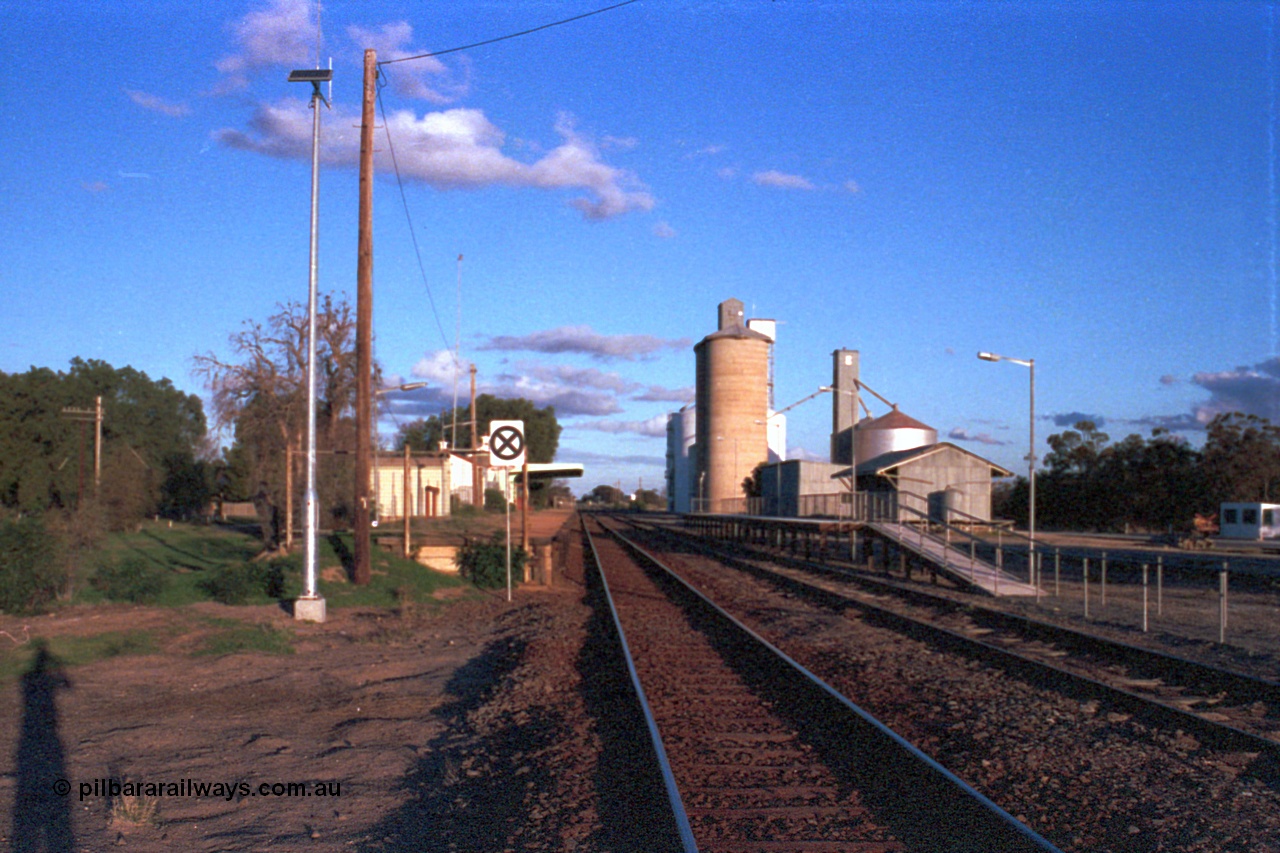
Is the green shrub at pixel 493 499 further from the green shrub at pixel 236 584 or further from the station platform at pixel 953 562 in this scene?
the green shrub at pixel 236 584

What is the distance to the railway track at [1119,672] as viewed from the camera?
349 inches

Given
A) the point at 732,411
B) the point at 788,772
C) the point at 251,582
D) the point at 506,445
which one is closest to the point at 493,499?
the point at 732,411

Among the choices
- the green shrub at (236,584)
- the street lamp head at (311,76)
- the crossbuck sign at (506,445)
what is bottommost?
the green shrub at (236,584)

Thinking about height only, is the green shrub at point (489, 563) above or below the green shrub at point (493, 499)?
above

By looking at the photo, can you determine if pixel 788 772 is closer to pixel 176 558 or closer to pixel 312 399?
pixel 312 399

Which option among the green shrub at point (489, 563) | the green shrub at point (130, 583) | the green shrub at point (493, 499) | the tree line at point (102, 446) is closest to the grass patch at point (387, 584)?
the green shrub at point (489, 563)

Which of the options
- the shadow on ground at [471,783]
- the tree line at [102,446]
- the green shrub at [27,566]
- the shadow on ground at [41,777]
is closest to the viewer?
the shadow on ground at [41,777]

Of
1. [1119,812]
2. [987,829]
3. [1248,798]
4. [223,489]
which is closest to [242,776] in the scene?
[987,829]

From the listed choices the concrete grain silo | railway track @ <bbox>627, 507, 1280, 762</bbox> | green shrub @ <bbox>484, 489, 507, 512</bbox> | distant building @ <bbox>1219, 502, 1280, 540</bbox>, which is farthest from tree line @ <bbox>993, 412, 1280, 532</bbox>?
railway track @ <bbox>627, 507, 1280, 762</bbox>

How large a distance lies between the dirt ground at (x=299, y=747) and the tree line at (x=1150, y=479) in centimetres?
6017

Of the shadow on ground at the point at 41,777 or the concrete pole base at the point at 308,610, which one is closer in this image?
the shadow on ground at the point at 41,777

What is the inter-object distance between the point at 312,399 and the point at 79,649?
4763 mm

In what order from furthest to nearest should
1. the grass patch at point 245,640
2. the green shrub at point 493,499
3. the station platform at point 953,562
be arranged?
the green shrub at point 493,499, the station platform at point 953,562, the grass patch at point 245,640

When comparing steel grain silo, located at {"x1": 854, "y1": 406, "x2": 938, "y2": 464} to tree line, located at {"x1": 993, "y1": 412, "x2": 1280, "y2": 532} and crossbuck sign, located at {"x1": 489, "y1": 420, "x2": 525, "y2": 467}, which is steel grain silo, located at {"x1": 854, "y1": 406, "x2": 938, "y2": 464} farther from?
crossbuck sign, located at {"x1": 489, "y1": 420, "x2": 525, "y2": 467}
